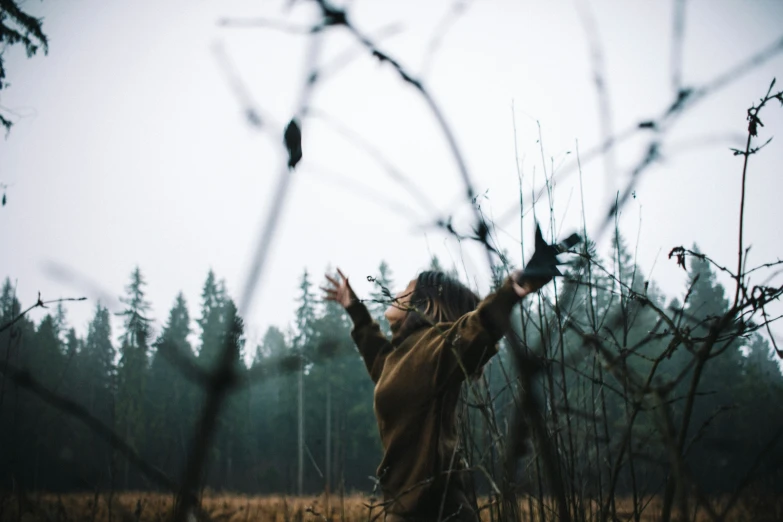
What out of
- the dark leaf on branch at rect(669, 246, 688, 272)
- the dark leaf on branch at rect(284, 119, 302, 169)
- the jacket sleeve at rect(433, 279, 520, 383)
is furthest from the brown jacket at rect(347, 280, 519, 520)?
the dark leaf on branch at rect(284, 119, 302, 169)

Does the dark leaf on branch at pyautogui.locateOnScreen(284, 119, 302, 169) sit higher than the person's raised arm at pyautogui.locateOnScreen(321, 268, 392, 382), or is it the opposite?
the person's raised arm at pyautogui.locateOnScreen(321, 268, 392, 382)

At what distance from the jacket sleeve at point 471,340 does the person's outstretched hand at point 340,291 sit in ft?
1.74

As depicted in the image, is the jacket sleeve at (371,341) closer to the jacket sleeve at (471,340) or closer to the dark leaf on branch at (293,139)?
the jacket sleeve at (471,340)

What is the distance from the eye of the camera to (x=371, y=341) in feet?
8.08

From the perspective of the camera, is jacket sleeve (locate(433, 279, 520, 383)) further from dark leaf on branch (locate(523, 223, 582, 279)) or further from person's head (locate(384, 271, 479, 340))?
dark leaf on branch (locate(523, 223, 582, 279))

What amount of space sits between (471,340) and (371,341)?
A: 36.2 inches

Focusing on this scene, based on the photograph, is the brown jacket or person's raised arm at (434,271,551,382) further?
the brown jacket

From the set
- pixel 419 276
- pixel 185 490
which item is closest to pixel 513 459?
pixel 185 490

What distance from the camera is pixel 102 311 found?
17.6 inches

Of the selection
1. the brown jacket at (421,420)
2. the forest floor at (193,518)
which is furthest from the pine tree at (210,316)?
the brown jacket at (421,420)

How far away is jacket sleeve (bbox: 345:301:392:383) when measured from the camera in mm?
2430

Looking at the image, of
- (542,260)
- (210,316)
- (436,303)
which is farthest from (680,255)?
(210,316)

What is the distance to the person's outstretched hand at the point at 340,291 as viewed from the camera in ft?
7.52

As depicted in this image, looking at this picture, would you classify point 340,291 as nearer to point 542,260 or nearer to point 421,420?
point 421,420
